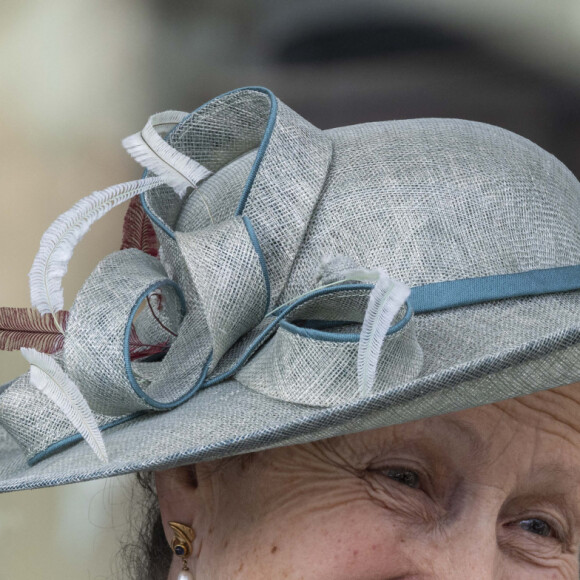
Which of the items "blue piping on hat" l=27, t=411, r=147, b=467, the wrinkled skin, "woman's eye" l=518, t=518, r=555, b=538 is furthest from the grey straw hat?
"woman's eye" l=518, t=518, r=555, b=538

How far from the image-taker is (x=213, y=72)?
67.1 inches

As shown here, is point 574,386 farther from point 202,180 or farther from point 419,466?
point 202,180

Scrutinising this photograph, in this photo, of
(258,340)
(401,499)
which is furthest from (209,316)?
(401,499)

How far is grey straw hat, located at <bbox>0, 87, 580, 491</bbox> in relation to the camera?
697 mm

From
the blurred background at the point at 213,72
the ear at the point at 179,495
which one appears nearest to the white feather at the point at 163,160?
the ear at the point at 179,495

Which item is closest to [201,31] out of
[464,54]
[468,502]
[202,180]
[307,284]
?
[464,54]

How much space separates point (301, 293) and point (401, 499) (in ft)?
0.77

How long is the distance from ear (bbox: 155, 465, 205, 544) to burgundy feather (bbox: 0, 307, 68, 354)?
0.20m

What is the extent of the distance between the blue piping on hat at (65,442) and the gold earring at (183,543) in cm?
17

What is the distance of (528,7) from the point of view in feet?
5.57

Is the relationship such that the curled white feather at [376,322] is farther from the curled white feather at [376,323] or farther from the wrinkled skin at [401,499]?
the wrinkled skin at [401,499]

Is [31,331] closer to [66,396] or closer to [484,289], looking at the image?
[66,396]

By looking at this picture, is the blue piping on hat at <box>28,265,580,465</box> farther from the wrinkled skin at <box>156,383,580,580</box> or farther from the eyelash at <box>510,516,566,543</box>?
the eyelash at <box>510,516,566,543</box>

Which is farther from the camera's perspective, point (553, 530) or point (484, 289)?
point (553, 530)
